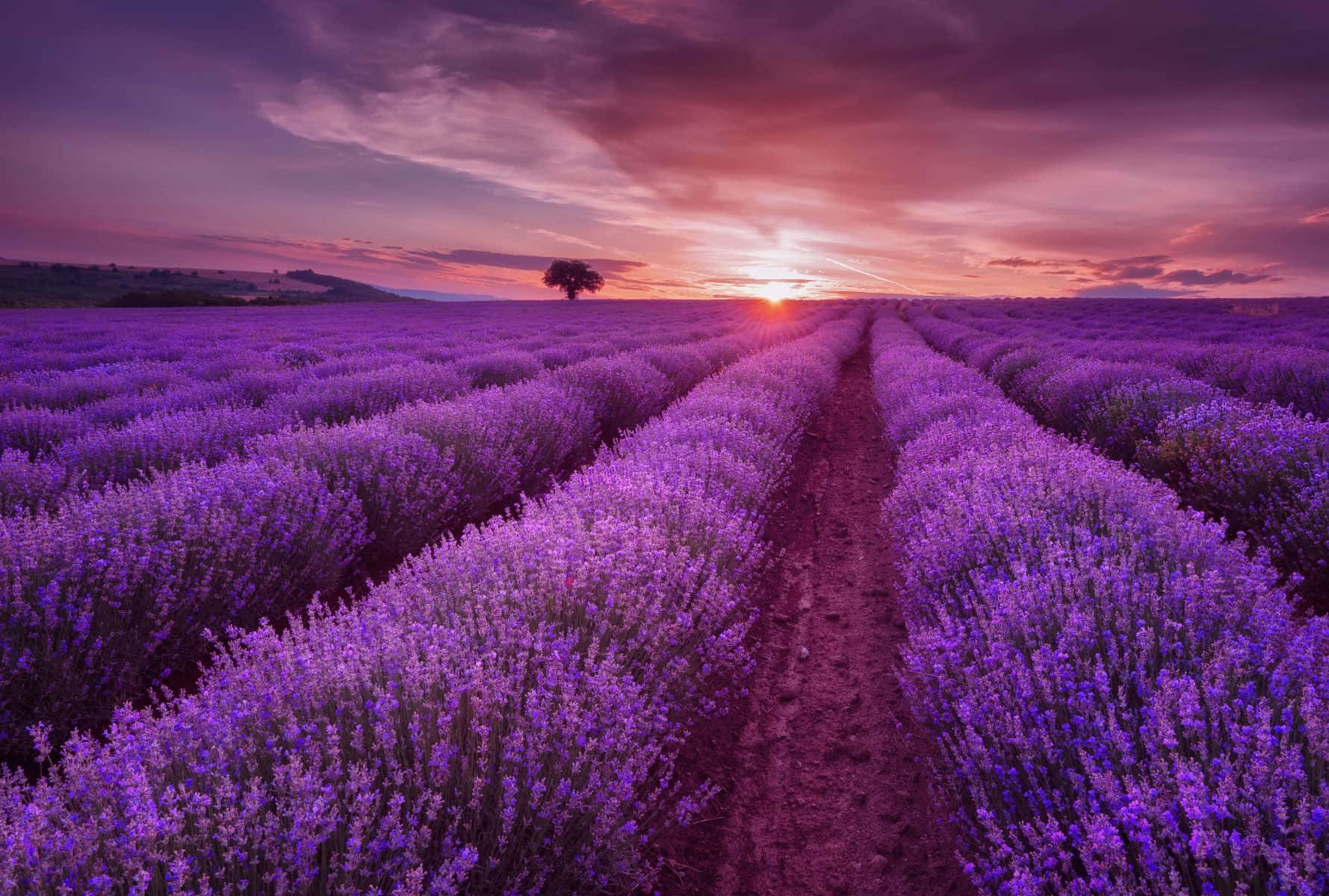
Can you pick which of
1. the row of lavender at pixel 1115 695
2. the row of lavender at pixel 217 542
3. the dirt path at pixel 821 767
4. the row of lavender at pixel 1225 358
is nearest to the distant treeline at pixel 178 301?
the row of lavender at pixel 217 542

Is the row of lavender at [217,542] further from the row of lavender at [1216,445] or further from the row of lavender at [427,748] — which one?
the row of lavender at [1216,445]

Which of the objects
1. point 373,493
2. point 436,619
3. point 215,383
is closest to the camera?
point 436,619

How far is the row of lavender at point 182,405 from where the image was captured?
15.1ft

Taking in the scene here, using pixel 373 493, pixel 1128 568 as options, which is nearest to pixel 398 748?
pixel 1128 568

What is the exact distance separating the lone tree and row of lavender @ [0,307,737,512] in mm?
47521

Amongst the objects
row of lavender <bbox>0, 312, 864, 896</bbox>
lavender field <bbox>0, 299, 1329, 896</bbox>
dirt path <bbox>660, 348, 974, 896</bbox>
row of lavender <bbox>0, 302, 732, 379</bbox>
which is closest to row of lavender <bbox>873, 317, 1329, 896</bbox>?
lavender field <bbox>0, 299, 1329, 896</bbox>

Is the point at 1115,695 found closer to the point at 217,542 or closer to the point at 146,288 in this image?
the point at 217,542

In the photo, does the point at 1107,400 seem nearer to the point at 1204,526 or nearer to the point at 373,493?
the point at 1204,526

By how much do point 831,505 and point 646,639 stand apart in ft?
13.1

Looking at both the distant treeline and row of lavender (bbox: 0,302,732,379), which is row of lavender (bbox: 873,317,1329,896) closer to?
row of lavender (bbox: 0,302,732,379)

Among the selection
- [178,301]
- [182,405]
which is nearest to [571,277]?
[178,301]

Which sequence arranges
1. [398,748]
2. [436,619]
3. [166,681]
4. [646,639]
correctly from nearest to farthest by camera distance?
[398,748] → [436,619] → [646,639] → [166,681]

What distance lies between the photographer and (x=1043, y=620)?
7.70 ft

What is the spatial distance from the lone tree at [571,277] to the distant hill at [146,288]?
504 inches
